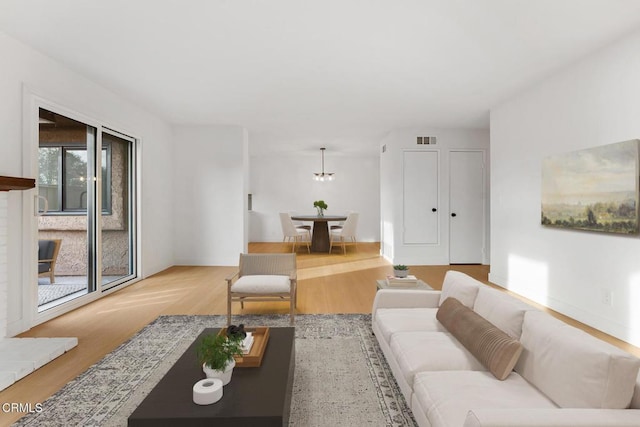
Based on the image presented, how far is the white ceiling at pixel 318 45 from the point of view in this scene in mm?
2686

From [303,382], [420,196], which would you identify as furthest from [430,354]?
[420,196]

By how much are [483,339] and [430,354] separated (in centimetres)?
29

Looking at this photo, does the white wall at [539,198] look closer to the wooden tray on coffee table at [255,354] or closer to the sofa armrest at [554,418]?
the sofa armrest at [554,418]

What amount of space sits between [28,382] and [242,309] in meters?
1.96

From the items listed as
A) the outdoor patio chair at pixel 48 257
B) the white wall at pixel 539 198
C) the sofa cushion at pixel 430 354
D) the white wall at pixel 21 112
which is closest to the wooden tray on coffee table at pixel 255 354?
the sofa cushion at pixel 430 354

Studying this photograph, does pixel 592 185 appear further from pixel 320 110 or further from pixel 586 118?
pixel 320 110

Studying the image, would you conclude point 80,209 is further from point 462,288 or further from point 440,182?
point 440,182

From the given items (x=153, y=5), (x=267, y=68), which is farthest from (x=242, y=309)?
(x=153, y=5)

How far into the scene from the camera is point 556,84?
12.9 ft

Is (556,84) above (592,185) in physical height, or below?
above

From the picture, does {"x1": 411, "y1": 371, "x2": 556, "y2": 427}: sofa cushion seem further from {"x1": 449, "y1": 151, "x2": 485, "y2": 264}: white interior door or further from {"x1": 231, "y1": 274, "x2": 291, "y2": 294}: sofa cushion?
{"x1": 449, "y1": 151, "x2": 485, "y2": 264}: white interior door

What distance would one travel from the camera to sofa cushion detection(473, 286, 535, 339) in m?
1.86

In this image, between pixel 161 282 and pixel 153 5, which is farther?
pixel 161 282

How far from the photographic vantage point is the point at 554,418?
1.16 metres
